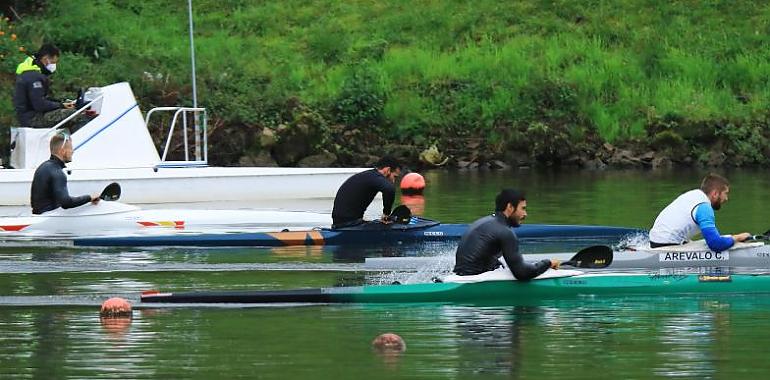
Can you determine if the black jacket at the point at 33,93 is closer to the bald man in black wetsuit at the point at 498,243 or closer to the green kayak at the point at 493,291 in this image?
the green kayak at the point at 493,291

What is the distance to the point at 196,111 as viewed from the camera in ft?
95.4

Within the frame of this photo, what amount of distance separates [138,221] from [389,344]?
35.5 feet

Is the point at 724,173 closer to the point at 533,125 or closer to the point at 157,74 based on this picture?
the point at 533,125

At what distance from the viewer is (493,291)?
15.5 metres

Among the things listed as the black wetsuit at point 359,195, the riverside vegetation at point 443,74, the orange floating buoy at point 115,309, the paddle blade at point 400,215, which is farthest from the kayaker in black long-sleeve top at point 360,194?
the riverside vegetation at point 443,74

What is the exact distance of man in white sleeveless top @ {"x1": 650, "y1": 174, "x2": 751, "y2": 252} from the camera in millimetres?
16781

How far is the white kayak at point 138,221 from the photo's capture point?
22.4 meters

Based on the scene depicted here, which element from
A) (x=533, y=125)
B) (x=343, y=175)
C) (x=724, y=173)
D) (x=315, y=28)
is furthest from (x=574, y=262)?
(x=315, y=28)

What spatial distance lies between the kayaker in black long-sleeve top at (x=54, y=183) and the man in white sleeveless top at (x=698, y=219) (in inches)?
332

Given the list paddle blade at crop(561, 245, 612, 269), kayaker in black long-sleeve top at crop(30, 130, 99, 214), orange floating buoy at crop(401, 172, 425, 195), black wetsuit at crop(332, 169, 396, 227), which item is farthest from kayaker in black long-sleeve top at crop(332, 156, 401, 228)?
orange floating buoy at crop(401, 172, 425, 195)

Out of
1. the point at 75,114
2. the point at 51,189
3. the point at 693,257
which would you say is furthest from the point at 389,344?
the point at 75,114

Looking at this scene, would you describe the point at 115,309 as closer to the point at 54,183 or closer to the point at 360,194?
the point at 360,194

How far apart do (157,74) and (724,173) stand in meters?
13.8

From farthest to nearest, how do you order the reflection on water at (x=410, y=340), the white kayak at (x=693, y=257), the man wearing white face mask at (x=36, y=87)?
the man wearing white face mask at (x=36, y=87) < the white kayak at (x=693, y=257) < the reflection on water at (x=410, y=340)
